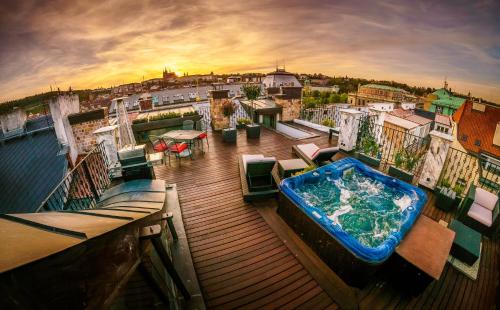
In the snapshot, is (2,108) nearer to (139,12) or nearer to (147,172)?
(139,12)

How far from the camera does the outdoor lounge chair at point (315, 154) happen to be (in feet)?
18.5

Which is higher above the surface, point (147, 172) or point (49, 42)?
point (49, 42)

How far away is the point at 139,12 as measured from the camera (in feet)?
20.7

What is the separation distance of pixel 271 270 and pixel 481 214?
4395 millimetres

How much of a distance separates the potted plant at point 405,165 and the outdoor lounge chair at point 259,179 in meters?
3.26

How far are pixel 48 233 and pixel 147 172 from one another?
376cm

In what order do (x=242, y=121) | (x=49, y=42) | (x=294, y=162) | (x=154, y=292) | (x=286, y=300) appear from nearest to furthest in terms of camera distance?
1. (x=154, y=292)
2. (x=286, y=300)
3. (x=294, y=162)
4. (x=49, y=42)
5. (x=242, y=121)

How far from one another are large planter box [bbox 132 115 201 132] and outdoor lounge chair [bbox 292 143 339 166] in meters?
5.04

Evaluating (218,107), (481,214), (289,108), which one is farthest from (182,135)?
(481,214)

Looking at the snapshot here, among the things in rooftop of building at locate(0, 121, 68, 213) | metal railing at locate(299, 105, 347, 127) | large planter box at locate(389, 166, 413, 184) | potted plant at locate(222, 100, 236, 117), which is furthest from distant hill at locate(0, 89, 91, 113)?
large planter box at locate(389, 166, 413, 184)

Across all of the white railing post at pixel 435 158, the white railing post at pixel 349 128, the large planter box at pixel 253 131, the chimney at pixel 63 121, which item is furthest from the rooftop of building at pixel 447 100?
the chimney at pixel 63 121

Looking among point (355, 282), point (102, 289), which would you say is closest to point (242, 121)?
point (355, 282)

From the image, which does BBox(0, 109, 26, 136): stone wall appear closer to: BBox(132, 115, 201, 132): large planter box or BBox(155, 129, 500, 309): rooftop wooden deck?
BBox(132, 115, 201, 132): large planter box

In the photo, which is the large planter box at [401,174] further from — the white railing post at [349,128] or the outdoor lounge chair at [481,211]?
the white railing post at [349,128]
